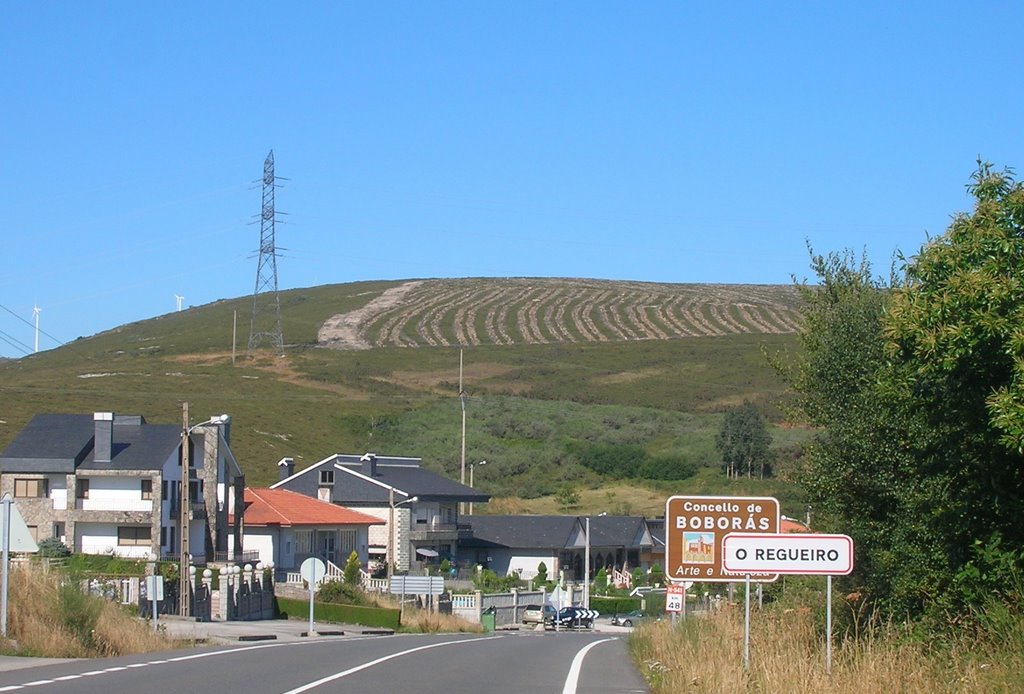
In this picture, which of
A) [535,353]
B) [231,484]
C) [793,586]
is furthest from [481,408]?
[793,586]

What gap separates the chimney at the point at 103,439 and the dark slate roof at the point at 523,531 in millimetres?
25827

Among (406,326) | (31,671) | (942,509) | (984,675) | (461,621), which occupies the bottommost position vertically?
(461,621)

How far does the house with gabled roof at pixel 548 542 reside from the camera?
72562 mm

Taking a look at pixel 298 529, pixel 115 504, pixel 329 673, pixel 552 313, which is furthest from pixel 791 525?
pixel 552 313

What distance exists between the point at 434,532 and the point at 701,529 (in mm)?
51685

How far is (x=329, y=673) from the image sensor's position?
58.1 feet

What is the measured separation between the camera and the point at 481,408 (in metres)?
103

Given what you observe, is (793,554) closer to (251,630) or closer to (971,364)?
(971,364)

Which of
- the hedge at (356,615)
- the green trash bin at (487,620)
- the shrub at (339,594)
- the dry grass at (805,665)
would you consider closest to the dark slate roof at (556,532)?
the green trash bin at (487,620)

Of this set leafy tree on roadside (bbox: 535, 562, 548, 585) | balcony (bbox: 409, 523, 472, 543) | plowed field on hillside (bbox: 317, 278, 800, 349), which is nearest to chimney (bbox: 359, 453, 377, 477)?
balcony (bbox: 409, 523, 472, 543)

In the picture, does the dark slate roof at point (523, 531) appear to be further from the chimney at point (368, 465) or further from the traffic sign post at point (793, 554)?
the traffic sign post at point (793, 554)

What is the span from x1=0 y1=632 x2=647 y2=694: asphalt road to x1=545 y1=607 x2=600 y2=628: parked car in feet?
106

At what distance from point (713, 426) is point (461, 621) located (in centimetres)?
4200

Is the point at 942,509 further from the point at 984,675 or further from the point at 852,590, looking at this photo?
the point at 852,590
